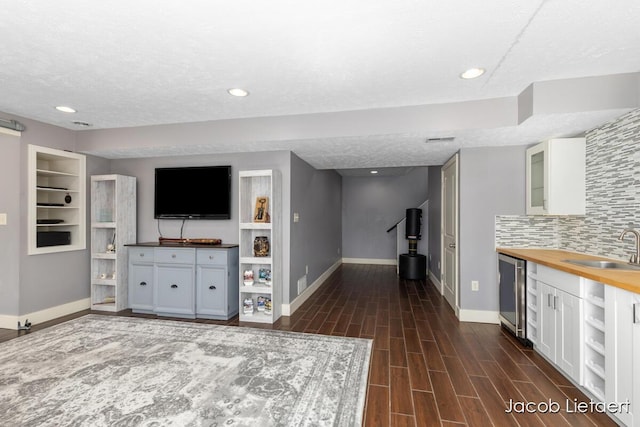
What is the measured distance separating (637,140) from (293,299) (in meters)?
3.62

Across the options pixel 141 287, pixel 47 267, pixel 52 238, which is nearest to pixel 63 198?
pixel 52 238

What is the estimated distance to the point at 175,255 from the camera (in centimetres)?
363

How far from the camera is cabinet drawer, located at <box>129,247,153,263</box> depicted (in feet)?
12.3

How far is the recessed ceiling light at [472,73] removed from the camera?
7.21 ft

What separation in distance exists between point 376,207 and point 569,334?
552 centimetres

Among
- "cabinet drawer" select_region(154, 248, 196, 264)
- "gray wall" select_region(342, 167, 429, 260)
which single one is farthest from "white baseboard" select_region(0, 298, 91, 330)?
"gray wall" select_region(342, 167, 429, 260)

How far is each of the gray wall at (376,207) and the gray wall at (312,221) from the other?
2.35ft

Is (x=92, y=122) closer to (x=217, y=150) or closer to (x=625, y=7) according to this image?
(x=217, y=150)

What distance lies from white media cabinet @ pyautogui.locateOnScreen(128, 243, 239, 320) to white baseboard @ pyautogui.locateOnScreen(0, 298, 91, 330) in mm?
766

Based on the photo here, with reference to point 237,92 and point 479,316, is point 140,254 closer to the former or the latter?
point 237,92

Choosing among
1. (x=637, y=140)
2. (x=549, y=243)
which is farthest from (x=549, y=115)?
(x=549, y=243)

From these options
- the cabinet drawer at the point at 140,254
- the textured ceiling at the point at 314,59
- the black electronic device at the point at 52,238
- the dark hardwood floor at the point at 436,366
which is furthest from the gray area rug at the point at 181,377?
the textured ceiling at the point at 314,59

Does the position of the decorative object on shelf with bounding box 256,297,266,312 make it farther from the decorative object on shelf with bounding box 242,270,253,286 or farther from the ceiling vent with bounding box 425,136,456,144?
the ceiling vent with bounding box 425,136,456,144

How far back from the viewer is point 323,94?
104 inches
